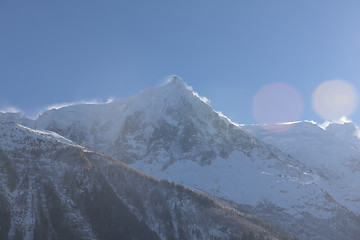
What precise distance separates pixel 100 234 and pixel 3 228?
140 feet

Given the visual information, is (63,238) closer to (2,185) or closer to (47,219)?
(47,219)

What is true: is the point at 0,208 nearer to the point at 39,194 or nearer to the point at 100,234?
the point at 39,194

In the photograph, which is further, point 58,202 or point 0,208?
point 58,202

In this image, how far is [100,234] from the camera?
19888cm

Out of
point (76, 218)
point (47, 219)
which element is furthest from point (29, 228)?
point (76, 218)

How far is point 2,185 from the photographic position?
194 metres

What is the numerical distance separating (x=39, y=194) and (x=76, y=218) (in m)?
20.6

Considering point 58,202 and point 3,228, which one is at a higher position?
point 58,202

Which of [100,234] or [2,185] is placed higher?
→ [2,185]

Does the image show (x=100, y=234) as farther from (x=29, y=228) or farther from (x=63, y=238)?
(x=29, y=228)

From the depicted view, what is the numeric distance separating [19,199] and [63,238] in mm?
27689

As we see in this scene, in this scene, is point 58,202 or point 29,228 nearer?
point 29,228

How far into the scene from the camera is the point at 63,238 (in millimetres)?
184000

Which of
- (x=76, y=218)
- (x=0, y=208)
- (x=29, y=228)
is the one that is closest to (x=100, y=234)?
(x=76, y=218)
